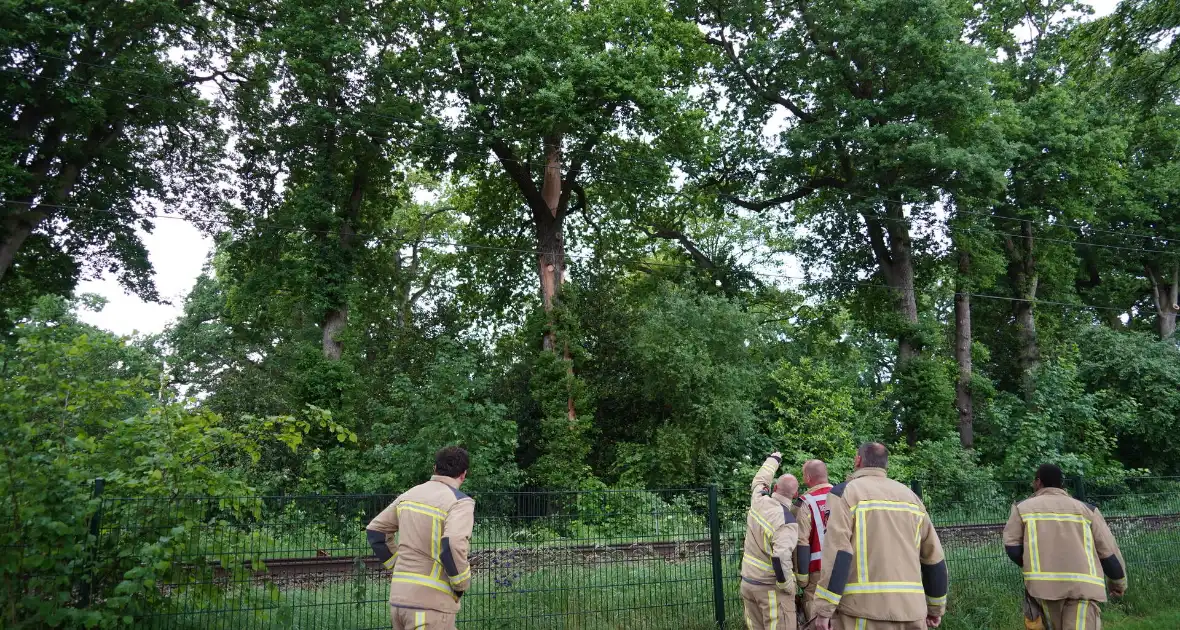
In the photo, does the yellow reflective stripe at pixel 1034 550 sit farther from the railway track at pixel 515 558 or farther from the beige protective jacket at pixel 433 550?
the beige protective jacket at pixel 433 550

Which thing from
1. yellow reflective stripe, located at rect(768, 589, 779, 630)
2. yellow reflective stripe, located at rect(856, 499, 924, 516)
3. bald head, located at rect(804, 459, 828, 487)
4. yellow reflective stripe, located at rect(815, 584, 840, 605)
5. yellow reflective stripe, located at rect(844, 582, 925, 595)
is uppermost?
bald head, located at rect(804, 459, 828, 487)

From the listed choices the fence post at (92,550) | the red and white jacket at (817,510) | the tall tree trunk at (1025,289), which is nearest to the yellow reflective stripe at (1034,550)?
the red and white jacket at (817,510)

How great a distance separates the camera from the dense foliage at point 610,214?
72.0ft

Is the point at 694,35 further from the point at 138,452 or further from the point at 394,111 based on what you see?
the point at 138,452

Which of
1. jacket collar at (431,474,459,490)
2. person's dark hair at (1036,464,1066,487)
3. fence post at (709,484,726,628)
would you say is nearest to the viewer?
jacket collar at (431,474,459,490)

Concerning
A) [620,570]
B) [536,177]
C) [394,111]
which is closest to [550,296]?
[536,177]

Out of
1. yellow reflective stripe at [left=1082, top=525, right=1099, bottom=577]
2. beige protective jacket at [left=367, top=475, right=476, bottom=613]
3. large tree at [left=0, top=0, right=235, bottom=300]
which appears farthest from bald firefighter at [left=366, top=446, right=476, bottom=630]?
large tree at [left=0, top=0, right=235, bottom=300]

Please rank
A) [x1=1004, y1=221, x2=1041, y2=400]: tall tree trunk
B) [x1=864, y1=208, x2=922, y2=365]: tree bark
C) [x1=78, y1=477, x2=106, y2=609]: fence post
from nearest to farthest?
1. [x1=78, y1=477, x2=106, y2=609]: fence post
2. [x1=864, y1=208, x2=922, y2=365]: tree bark
3. [x1=1004, y1=221, x2=1041, y2=400]: tall tree trunk

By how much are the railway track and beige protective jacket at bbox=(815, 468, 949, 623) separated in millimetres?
3355

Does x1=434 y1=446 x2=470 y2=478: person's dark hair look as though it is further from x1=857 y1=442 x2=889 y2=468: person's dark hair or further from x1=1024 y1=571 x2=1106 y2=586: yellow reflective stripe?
x1=1024 y1=571 x2=1106 y2=586: yellow reflective stripe

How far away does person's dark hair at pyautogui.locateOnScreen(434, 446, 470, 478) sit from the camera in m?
5.80

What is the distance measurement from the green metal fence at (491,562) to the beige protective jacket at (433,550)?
169cm

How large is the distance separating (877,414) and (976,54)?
11.7 m

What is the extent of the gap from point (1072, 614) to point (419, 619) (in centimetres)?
508
